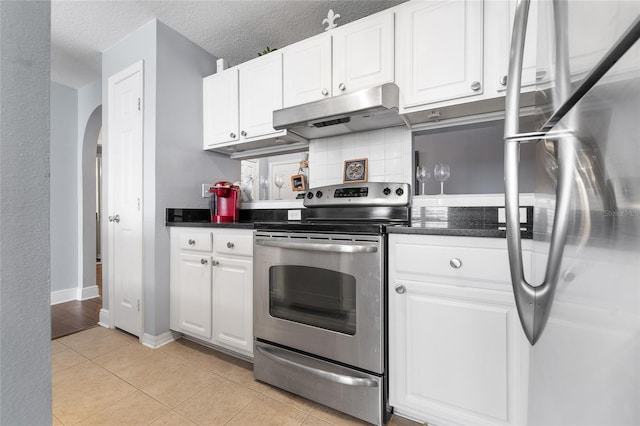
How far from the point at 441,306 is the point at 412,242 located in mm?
292

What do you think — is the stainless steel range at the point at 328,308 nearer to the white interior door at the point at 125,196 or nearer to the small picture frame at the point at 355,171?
the small picture frame at the point at 355,171

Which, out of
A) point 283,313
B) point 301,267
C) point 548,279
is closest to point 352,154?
point 301,267

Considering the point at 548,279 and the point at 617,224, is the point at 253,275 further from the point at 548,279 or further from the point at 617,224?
the point at 617,224

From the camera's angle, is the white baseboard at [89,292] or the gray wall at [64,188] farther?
the white baseboard at [89,292]

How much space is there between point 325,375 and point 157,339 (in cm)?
145

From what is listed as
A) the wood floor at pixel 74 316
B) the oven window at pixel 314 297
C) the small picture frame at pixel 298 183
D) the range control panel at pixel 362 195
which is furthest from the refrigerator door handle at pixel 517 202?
the wood floor at pixel 74 316

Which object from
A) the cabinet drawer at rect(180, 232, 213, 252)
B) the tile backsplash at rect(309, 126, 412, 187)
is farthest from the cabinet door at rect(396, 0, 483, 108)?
the cabinet drawer at rect(180, 232, 213, 252)

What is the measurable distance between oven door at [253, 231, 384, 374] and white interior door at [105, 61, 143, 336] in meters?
1.29

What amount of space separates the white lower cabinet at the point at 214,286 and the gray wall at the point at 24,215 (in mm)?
1375

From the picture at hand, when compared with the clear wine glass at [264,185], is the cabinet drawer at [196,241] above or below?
below

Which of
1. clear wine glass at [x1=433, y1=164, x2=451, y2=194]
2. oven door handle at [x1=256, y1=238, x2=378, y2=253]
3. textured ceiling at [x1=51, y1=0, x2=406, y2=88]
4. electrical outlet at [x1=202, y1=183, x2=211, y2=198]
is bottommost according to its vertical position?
oven door handle at [x1=256, y1=238, x2=378, y2=253]

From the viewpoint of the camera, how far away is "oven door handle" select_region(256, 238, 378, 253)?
1365mm

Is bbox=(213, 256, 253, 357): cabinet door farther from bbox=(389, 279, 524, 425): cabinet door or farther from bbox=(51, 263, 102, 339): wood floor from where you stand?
bbox=(51, 263, 102, 339): wood floor

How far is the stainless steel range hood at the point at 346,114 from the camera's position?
5.37ft
